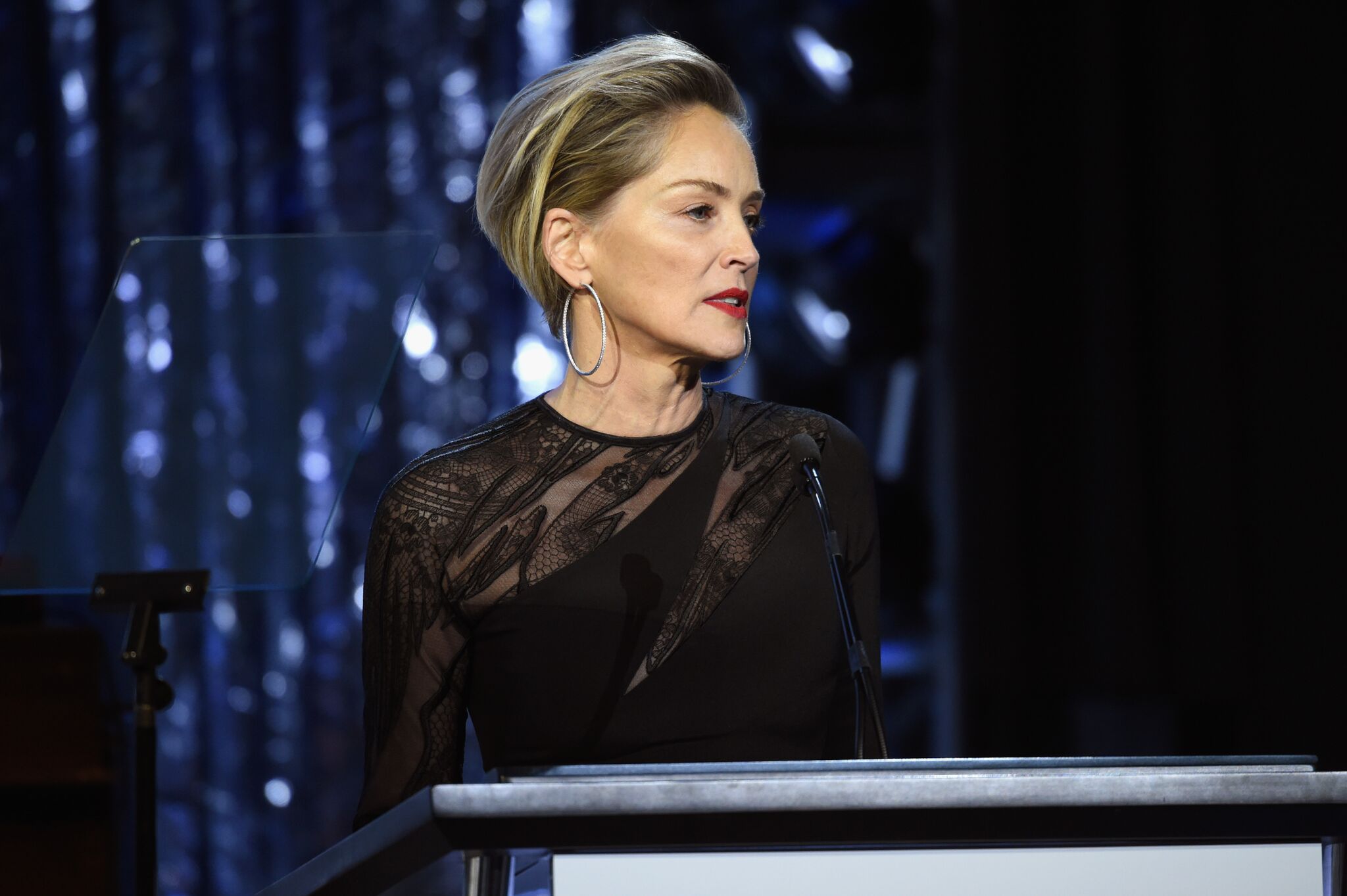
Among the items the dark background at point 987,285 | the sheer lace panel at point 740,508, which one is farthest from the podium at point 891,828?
the dark background at point 987,285

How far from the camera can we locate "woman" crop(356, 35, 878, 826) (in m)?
1.66

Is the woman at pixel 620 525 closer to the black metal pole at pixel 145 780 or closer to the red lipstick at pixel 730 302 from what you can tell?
the red lipstick at pixel 730 302

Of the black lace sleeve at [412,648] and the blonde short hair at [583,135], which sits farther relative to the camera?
the blonde short hair at [583,135]

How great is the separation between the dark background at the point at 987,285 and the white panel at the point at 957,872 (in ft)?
7.55

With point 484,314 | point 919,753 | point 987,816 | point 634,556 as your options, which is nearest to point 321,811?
point 484,314

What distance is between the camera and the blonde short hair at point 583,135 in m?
1.73

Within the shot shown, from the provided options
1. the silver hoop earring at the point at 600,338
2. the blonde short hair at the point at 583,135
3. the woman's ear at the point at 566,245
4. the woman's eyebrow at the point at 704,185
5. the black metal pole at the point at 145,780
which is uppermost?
the blonde short hair at the point at 583,135

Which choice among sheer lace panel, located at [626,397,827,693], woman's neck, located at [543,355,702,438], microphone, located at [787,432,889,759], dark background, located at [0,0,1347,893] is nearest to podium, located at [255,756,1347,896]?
microphone, located at [787,432,889,759]

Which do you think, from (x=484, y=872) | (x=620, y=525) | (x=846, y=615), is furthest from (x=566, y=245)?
(x=484, y=872)

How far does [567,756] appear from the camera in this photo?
1660 millimetres

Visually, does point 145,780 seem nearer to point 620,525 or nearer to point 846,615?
point 620,525

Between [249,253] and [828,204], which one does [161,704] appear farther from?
[828,204]

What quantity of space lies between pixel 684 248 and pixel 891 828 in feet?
3.12

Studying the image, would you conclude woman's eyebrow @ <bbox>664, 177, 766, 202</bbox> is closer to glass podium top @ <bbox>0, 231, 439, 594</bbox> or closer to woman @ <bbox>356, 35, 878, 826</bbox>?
woman @ <bbox>356, 35, 878, 826</bbox>
